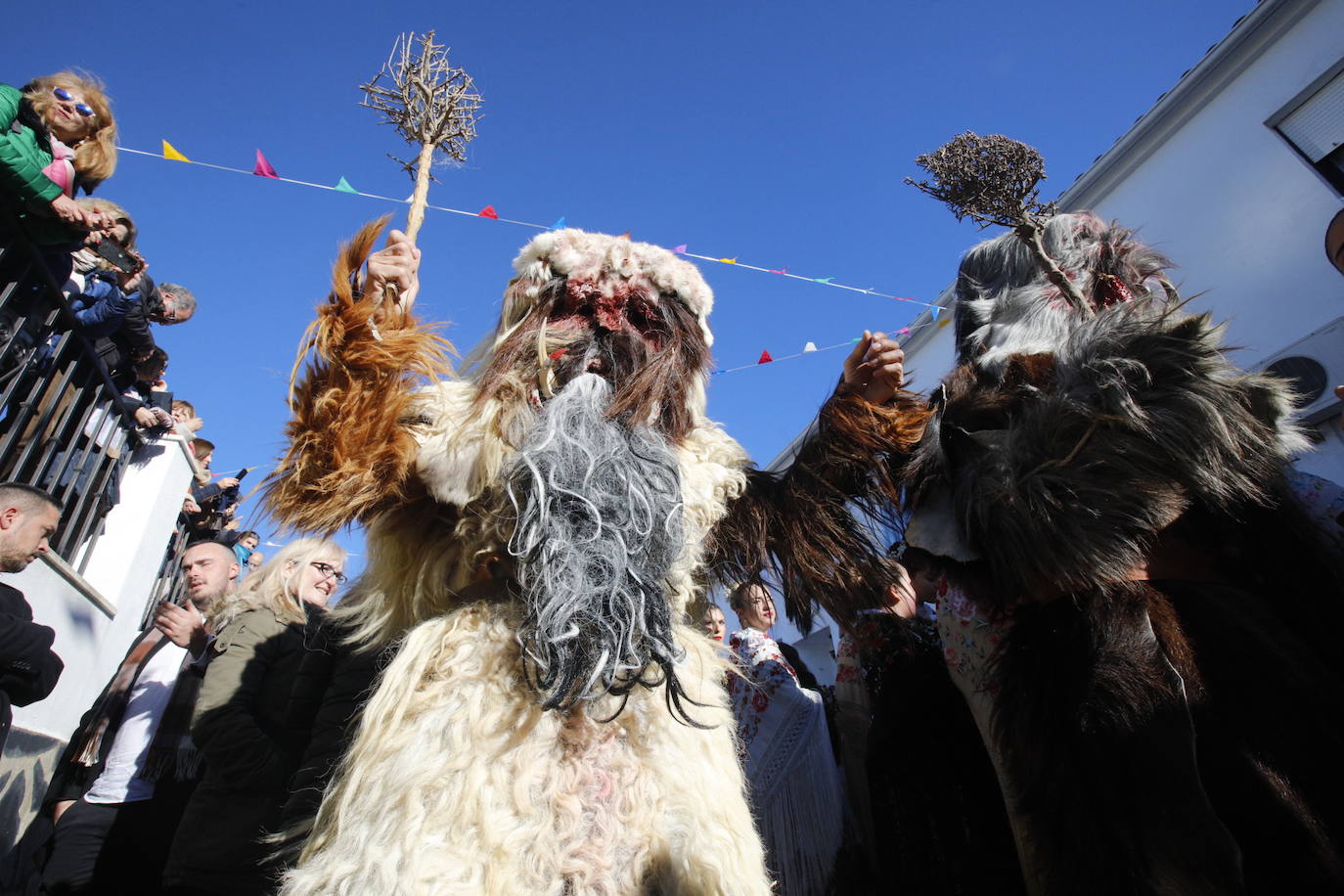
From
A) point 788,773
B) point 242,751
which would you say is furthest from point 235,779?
point 788,773

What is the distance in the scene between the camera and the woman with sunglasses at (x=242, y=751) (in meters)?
1.71

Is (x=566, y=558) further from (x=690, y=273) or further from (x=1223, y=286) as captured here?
(x=1223, y=286)

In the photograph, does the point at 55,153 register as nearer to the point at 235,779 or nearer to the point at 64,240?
the point at 64,240

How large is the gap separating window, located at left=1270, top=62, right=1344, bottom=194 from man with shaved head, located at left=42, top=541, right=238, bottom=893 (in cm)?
714

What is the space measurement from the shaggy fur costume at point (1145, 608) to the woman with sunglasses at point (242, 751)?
1.54m

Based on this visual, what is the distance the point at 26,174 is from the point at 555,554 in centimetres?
263

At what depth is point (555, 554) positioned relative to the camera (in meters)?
1.16

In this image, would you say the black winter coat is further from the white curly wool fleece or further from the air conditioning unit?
the air conditioning unit

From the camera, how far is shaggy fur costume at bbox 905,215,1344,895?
3.35 ft

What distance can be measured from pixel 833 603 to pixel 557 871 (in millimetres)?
746

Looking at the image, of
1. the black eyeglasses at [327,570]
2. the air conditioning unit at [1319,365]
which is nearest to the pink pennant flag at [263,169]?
the black eyeglasses at [327,570]

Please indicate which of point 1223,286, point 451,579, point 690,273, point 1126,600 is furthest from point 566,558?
point 1223,286

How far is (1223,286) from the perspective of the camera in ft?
18.4

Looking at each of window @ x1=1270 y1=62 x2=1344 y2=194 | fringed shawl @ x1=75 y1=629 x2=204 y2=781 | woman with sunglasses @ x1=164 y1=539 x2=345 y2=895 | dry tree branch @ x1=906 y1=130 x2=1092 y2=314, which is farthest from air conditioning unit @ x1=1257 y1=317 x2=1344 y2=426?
fringed shawl @ x1=75 y1=629 x2=204 y2=781
